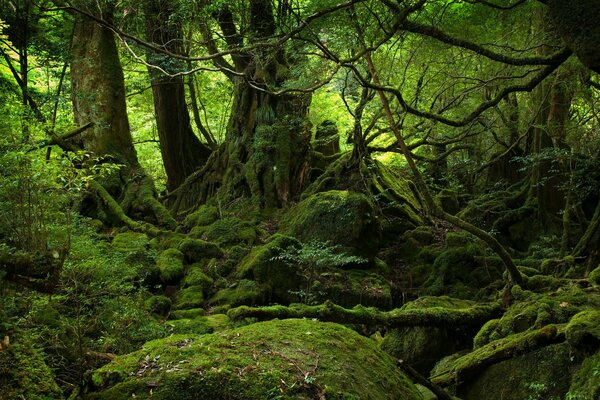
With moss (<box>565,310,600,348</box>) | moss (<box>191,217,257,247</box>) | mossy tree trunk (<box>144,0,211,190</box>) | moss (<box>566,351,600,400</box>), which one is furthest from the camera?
mossy tree trunk (<box>144,0,211,190</box>)

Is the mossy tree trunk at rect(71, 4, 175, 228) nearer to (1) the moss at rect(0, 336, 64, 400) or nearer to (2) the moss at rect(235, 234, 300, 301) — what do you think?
(2) the moss at rect(235, 234, 300, 301)

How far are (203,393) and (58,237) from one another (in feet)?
13.5

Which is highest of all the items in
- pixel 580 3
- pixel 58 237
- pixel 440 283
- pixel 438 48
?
pixel 438 48

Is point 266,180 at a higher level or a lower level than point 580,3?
lower

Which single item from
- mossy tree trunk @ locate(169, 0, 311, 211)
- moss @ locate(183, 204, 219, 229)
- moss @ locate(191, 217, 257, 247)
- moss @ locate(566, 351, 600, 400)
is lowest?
moss @ locate(566, 351, 600, 400)

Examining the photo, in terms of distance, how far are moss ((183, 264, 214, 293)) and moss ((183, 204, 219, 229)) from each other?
2.50 meters

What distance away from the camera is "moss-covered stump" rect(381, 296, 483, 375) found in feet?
19.6

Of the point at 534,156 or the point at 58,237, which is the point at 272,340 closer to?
the point at 58,237

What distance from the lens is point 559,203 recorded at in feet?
35.1

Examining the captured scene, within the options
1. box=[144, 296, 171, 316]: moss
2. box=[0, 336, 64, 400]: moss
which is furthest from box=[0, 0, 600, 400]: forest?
box=[144, 296, 171, 316]: moss

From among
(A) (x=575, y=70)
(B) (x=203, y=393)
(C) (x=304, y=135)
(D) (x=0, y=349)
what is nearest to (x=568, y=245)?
(A) (x=575, y=70)

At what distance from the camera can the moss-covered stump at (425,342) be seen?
5984 millimetres

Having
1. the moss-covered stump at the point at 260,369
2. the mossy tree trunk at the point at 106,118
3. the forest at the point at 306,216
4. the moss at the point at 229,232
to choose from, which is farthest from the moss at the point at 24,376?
the mossy tree trunk at the point at 106,118

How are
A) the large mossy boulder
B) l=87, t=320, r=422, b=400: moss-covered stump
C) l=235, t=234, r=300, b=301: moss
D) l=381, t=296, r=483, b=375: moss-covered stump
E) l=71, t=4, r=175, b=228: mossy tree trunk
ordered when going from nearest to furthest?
l=87, t=320, r=422, b=400: moss-covered stump
l=381, t=296, r=483, b=375: moss-covered stump
l=235, t=234, r=300, b=301: moss
the large mossy boulder
l=71, t=4, r=175, b=228: mossy tree trunk
